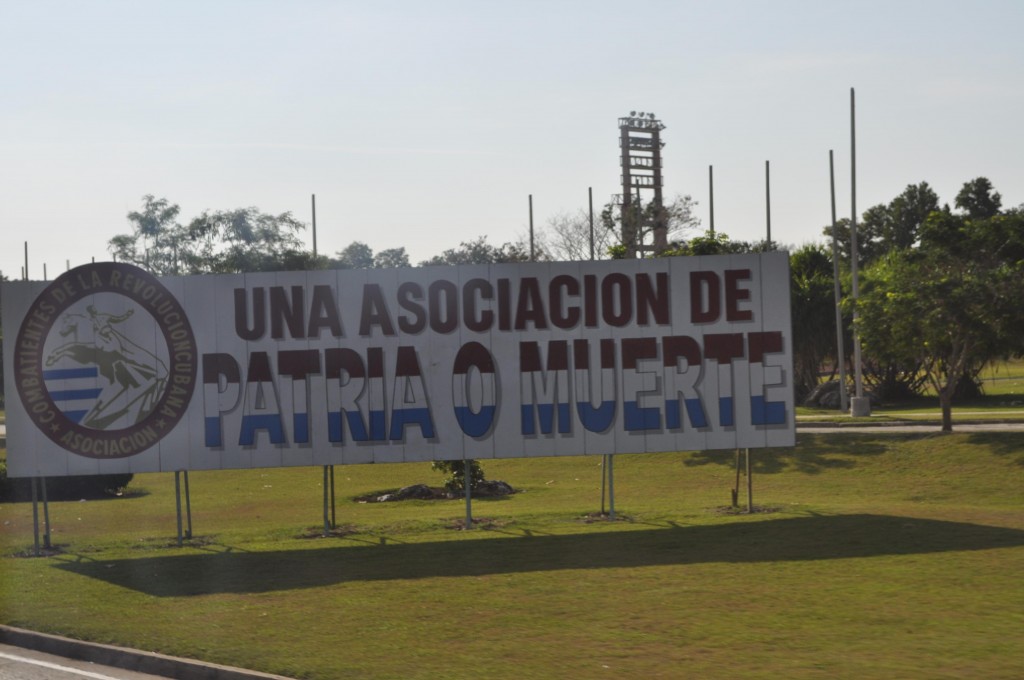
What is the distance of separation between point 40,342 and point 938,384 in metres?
24.0

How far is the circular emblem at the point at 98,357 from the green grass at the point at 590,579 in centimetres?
228

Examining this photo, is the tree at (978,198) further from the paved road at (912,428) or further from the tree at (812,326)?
the paved road at (912,428)

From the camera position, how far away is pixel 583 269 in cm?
2333

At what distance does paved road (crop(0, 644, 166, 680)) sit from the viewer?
42.4ft

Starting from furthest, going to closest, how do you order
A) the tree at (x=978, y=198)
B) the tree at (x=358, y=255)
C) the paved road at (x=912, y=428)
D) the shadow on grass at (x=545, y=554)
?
the tree at (x=358, y=255), the tree at (x=978, y=198), the paved road at (x=912, y=428), the shadow on grass at (x=545, y=554)

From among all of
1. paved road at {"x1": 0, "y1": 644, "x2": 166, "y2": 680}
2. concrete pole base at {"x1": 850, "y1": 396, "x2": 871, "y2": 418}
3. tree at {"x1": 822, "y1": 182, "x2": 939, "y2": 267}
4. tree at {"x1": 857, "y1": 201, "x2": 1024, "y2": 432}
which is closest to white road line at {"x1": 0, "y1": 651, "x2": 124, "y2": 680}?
paved road at {"x1": 0, "y1": 644, "x2": 166, "y2": 680}

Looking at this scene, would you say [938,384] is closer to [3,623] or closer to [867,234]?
[3,623]

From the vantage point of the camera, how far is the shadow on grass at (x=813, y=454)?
3095 cm

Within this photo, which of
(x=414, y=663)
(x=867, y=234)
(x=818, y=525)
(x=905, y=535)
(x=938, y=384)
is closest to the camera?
(x=414, y=663)

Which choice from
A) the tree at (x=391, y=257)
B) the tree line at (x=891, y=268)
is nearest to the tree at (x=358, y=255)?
the tree at (x=391, y=257)

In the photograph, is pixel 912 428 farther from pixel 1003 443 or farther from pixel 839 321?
pixel 839 321

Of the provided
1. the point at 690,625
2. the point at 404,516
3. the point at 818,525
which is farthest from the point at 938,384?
the point at 690,625

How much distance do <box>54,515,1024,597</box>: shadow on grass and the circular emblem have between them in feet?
9.10

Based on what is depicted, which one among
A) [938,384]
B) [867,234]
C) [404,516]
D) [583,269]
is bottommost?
[404,516]
